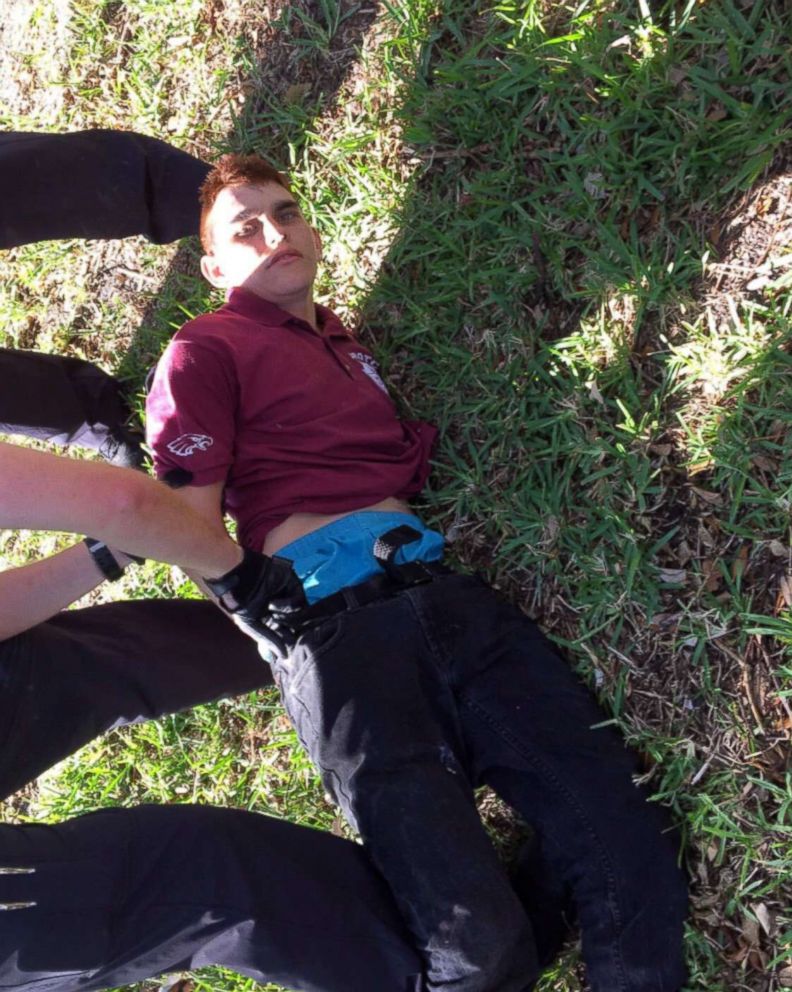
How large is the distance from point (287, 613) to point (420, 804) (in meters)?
0.62

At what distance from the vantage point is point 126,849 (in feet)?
8.05

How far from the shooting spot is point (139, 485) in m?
2.20

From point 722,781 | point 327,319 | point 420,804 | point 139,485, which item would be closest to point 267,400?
point 327,319

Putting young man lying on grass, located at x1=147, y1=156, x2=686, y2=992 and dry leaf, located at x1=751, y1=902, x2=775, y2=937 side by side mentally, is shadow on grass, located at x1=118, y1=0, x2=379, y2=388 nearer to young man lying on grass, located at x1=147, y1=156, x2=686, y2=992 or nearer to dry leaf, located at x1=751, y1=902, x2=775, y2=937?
young man lying on grass, located at x1=147, y1=156, x2=686, y2=992

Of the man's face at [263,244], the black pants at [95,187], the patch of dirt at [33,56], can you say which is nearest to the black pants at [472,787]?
the man's face at [263,244]

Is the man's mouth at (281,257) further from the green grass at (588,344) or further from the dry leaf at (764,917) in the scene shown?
the dry leaf at (764,917)

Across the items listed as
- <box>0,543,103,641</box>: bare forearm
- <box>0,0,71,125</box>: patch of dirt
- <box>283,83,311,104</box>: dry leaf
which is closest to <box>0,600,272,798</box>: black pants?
<box>0,543,103,641</box>: bare forearm

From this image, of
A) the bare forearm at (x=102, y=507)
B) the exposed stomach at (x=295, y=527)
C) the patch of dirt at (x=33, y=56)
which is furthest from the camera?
the patch of dirt at (x=33, y=56)

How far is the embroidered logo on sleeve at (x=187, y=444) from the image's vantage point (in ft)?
8.98

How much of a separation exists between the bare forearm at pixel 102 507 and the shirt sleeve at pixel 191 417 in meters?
0.37

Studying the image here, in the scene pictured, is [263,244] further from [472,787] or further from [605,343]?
[472,787]

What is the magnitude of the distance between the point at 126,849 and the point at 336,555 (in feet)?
3.10

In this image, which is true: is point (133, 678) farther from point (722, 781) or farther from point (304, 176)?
point (304, 176)

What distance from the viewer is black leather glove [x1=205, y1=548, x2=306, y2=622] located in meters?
2.55
